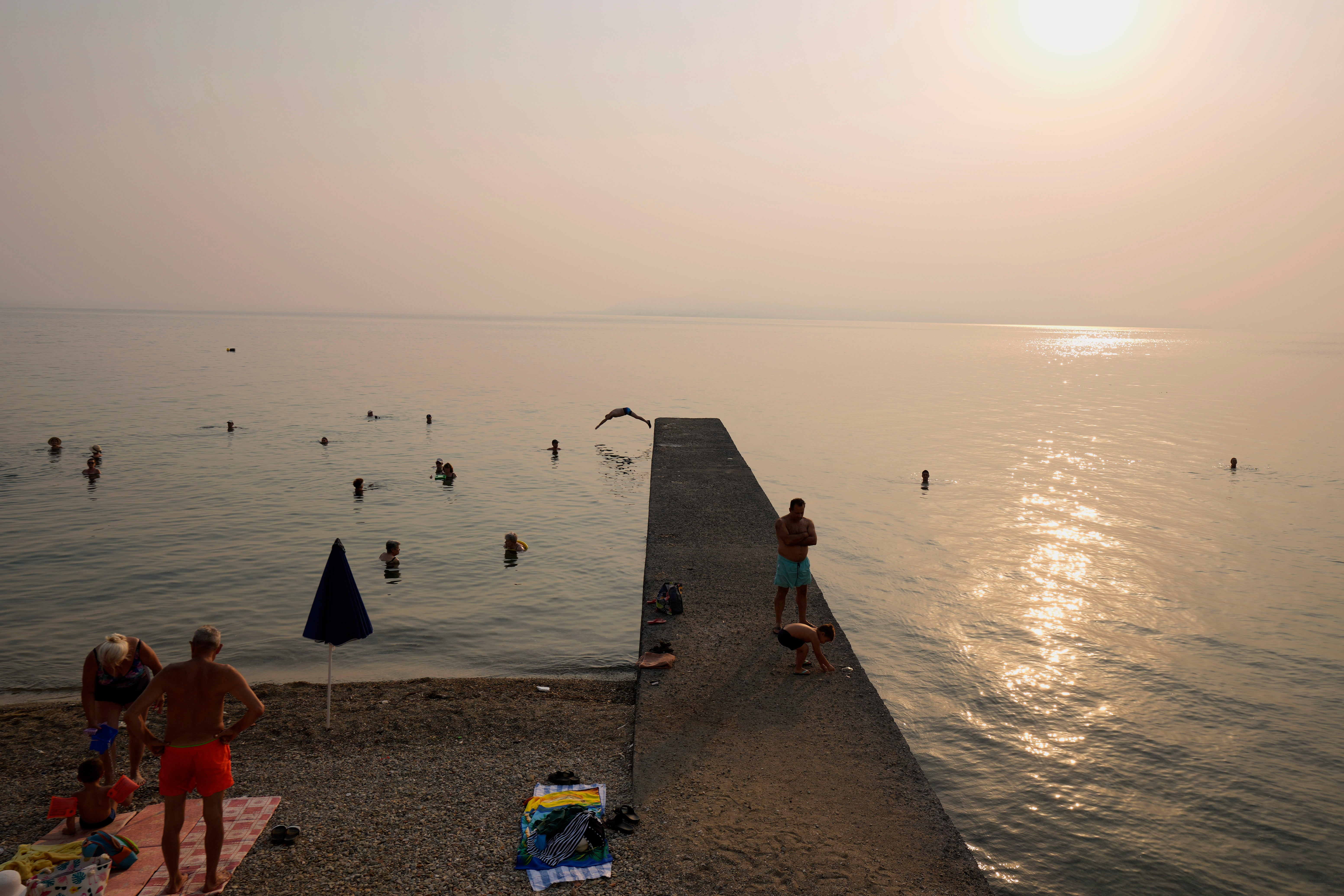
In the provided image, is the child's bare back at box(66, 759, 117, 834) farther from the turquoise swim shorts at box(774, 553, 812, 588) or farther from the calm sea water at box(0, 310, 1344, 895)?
the turquoise swim shorts at box(774, 553, 812, 588)

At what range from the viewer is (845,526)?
23.0 m

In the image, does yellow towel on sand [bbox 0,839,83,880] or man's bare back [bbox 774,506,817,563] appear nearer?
yellow towel on sand [bbox 0,839,83,880]

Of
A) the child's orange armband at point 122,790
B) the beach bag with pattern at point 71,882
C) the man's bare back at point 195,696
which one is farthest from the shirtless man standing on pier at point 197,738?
the child's orange armband at point 122,790

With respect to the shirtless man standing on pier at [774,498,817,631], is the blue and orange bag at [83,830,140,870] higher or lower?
lower

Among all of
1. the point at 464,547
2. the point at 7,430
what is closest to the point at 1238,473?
the point at 464,547

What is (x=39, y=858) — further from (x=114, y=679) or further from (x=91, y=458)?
(x=91, y=458)

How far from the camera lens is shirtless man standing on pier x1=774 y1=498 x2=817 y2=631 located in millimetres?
11406

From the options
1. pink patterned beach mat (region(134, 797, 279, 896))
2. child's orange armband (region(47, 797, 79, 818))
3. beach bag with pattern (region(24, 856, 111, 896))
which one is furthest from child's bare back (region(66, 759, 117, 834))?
beach bag with pattern (region(24, 856, 111, 896))

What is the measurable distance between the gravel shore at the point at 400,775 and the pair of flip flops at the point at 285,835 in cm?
6

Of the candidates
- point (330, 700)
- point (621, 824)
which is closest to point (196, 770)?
point (330, 700)

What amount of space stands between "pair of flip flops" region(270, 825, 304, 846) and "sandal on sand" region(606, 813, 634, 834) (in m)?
2.84

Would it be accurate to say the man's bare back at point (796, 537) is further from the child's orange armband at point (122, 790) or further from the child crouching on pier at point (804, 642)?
the child's orange armband at point (122, 790)

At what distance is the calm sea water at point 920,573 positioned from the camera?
389 inches

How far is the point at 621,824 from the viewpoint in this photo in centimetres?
725
